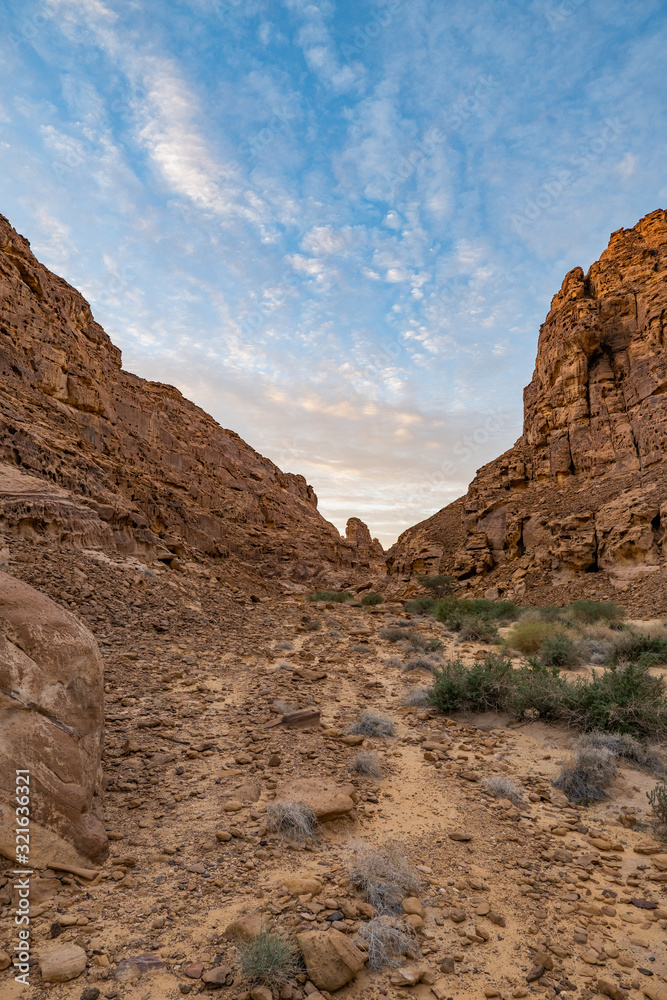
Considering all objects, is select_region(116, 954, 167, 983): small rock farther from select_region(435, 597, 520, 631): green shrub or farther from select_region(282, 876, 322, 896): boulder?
select_region(435, 597, 520, 631): green shrub

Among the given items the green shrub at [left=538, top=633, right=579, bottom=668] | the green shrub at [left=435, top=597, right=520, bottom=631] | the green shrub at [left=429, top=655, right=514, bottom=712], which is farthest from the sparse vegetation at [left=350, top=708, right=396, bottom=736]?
the green shrub at [left=435, top=597, right=520, bottom=631]

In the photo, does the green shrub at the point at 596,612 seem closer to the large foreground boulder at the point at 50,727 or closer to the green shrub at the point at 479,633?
the green shrub at the point at 479,633

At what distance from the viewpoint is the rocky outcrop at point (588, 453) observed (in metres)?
21.8

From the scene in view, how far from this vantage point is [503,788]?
4312 millimetres

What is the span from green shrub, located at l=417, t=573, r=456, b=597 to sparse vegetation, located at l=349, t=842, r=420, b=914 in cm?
2707

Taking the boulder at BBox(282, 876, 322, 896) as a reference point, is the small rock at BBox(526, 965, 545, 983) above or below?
below

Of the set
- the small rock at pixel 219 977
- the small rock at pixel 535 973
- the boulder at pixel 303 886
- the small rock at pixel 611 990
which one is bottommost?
the small rock at pixel 535 973

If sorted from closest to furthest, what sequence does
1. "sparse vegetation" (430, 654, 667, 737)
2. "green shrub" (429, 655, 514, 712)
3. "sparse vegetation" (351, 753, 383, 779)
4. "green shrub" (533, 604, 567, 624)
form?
"sparse vegetation" (351, 753, 383, 779)
"sparse vegetation" (430, 654, 667, 737)
"green shrub" (429, 655, 514, 712)
"green shrub" (533, 604, 567, 624)

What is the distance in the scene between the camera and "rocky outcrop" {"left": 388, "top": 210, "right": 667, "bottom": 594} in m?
21.8

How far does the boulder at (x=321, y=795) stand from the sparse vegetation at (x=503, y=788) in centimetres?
141

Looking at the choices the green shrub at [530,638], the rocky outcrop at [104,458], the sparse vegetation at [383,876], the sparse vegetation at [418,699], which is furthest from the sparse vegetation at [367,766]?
the rocky outcrop at [104,458]

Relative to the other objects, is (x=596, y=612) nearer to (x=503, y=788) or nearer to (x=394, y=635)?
(x=394, y=635)

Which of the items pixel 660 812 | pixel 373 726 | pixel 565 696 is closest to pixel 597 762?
pixel 660 812

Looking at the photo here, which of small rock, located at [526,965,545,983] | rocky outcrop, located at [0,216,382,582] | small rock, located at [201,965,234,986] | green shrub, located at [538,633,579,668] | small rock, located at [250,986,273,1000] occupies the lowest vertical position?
small rock, located at [526,965,545,983]
